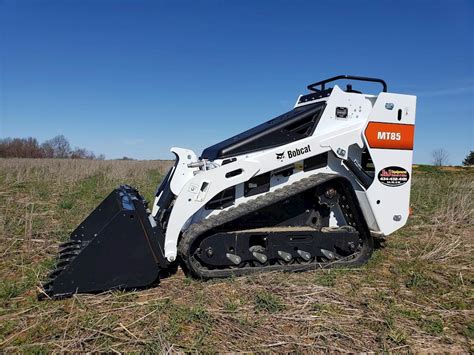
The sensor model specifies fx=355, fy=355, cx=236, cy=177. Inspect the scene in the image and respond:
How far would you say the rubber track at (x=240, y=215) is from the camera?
3.73m

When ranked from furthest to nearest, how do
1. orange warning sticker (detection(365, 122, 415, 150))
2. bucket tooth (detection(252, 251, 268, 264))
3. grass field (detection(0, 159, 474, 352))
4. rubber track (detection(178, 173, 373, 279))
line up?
orange warning sticker (detection(365, 122, 415, 150)) < bucket tooth (detection(252, 251, 268, 264)) < rubber track (detection(178, 173, 373, 279)) < grass field (detection(0, 159, 474, 352))

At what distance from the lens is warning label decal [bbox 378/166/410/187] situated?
182 inches

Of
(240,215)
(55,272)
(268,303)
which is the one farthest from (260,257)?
(55,272)

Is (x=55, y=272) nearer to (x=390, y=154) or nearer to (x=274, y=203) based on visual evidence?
(x=274, y=203)

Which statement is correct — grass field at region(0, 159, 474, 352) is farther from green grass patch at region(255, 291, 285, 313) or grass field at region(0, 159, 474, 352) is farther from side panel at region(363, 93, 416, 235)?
side panel at region(363, 93, 416, 235)

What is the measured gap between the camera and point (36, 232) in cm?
541

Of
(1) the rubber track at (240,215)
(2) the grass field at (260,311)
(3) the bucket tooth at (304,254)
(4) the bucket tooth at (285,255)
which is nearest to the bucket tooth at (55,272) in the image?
(2) the grass field at (260,311)

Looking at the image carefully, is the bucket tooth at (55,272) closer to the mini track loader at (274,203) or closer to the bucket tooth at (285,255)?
the mini track loader at (274,203)

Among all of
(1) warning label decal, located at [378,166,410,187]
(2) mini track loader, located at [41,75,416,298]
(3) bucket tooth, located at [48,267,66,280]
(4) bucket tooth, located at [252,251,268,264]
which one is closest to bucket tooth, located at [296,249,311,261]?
(2) mini track loader, located at [41,75,416,298]

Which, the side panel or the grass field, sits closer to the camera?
the grass field

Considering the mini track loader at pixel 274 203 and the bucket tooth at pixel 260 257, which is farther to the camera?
the bucket tooth at pixel 260 257

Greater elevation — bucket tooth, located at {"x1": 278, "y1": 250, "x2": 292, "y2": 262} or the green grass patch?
bucket tooth, located at {"x1": 278, "y1": 250, "x2": 292, "y2": 262}

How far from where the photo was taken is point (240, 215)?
12.9 feet

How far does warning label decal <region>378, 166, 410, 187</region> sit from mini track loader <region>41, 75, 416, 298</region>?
13 mm
